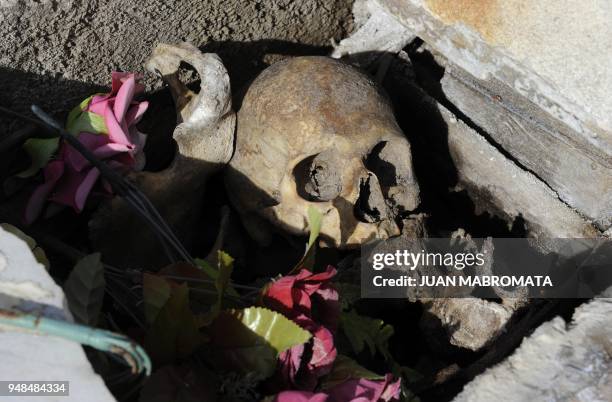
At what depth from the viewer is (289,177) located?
156cm

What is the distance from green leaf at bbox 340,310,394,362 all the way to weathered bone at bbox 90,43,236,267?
1.59 feet

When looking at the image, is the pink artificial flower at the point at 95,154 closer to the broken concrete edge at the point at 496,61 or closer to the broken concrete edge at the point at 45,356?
the broken concrete edge at the point at 45,356

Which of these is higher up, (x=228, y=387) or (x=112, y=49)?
(x=112, y=49)

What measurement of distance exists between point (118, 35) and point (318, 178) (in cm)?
55

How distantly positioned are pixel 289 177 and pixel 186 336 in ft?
1.87

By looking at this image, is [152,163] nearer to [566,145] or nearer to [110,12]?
[110,12]

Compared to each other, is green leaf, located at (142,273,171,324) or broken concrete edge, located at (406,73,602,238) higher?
broken concrete edge, located at (406,73,602,238)

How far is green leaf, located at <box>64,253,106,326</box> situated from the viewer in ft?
3.30

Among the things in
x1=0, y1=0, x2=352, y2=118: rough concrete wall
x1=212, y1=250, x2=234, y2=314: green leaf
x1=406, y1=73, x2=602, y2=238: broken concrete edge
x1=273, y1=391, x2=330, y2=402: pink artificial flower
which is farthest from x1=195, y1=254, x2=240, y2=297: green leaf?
x1=406, y1=73, x2=602, y2=238: broken concrete edge

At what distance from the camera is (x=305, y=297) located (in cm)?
118

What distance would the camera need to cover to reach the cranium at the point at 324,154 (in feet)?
5.04

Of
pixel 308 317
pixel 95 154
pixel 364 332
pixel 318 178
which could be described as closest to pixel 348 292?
pixel 364 332

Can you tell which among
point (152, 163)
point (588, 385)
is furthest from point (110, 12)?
point (588, 385)

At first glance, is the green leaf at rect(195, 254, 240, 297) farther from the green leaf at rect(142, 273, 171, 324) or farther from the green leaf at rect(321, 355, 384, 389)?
the green leaf at rect(321, 355, 384, 389)
